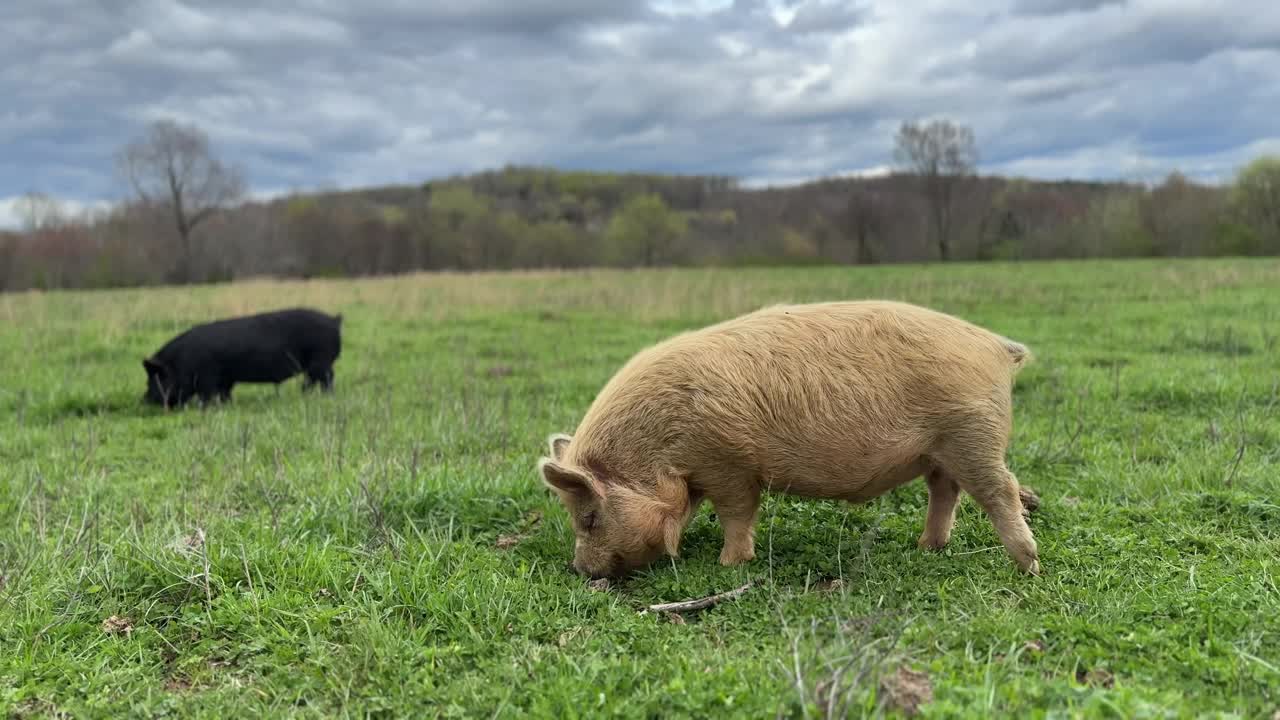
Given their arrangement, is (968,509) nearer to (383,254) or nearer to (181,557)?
(181,557)

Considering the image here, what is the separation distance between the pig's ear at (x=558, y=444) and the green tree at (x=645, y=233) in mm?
76430

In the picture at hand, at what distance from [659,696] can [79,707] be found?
→ 7.66 feet

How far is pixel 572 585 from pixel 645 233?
3120 inches

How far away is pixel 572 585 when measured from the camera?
407cm

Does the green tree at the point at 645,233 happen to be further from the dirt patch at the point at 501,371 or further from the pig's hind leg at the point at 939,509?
the pig's hind leg at the point at 939,509

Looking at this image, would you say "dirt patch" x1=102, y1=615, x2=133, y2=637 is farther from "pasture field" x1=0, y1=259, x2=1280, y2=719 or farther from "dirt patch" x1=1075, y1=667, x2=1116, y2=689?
"dirt patch" x1=1075, y1=667, x2=1116, y2=689

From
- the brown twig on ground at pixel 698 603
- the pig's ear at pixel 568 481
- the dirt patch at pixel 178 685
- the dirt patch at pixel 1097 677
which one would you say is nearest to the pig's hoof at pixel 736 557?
the brown twig on ground at pixel 698 603

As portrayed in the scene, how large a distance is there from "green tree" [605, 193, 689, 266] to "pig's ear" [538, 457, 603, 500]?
3033 inches

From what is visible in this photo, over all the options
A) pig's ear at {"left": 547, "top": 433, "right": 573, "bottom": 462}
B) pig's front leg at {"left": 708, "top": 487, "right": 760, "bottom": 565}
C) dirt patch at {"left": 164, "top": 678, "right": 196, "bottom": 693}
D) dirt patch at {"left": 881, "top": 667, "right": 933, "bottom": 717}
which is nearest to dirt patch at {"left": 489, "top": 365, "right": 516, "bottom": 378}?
pig's ear at {"left": 547, "top": 433, "right": 573, "bottom": 462}

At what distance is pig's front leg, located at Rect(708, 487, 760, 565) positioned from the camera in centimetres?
416

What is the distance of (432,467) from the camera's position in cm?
595

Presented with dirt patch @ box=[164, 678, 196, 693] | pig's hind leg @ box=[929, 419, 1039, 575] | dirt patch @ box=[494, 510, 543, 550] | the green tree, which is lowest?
dirt patch @ box=[164, 678, 196, 693]

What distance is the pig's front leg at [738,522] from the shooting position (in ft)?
13.6

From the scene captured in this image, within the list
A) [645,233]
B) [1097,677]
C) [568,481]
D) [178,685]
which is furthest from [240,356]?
[645,233]
